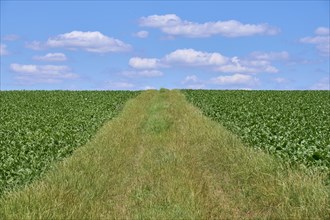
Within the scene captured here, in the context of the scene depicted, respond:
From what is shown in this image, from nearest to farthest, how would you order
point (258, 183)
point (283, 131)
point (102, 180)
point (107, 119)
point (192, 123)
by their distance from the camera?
point (258, 183)
point (102, 180)
point (283, 131)
point (192, 123)
point (107, 119)

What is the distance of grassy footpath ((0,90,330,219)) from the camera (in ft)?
27.1

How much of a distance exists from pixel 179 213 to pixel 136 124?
12336mm

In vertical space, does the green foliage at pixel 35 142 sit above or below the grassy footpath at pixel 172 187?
above

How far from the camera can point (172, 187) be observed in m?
9.93

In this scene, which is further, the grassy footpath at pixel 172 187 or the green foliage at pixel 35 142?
the green foliage at pixel 35 142

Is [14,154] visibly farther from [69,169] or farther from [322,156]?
[322,156]

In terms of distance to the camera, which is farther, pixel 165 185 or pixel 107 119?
pixel 107 119

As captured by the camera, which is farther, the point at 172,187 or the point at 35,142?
the point at 35,142

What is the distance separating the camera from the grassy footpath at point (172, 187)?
827cm

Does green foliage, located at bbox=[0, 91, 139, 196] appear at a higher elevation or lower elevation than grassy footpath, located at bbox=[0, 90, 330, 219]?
higher

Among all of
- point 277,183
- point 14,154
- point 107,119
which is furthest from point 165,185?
point 107,119

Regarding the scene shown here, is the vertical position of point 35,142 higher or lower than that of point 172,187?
higher

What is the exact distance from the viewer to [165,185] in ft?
33.5

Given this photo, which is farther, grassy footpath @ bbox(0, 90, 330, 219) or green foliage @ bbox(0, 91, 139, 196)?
green foliage @ bbox(0, 91, 139, 196)
